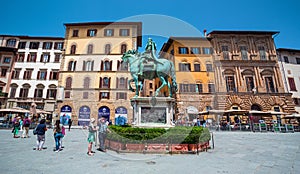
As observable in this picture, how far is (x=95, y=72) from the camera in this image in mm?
27703

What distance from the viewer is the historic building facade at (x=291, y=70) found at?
28734 millimetres

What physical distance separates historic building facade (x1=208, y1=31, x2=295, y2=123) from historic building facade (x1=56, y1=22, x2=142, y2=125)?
579 inches

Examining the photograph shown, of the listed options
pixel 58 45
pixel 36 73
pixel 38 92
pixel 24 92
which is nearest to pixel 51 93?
pixel 38 92

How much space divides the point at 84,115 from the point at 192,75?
18.6 meters

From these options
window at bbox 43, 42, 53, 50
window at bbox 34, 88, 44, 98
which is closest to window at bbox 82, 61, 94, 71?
window at bbox 34, 88, 44, 98

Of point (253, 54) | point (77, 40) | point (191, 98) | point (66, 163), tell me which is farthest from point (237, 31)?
point (66, 163)

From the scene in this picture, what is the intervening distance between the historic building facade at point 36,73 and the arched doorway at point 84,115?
6571 mm

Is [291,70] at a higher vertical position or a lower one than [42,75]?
higher

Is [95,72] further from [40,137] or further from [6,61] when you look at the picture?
[40,137]

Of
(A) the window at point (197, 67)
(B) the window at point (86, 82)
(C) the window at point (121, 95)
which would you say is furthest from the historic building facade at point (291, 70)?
(B) the window at point (86, 82)

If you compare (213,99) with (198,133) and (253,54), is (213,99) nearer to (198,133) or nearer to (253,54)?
(253,54)

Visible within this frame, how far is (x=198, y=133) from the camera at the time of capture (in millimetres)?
6270

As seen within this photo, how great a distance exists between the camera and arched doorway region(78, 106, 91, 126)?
84.6ft

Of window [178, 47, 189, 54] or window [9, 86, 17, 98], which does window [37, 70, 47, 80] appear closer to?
window [9, 86, 17, 98]
